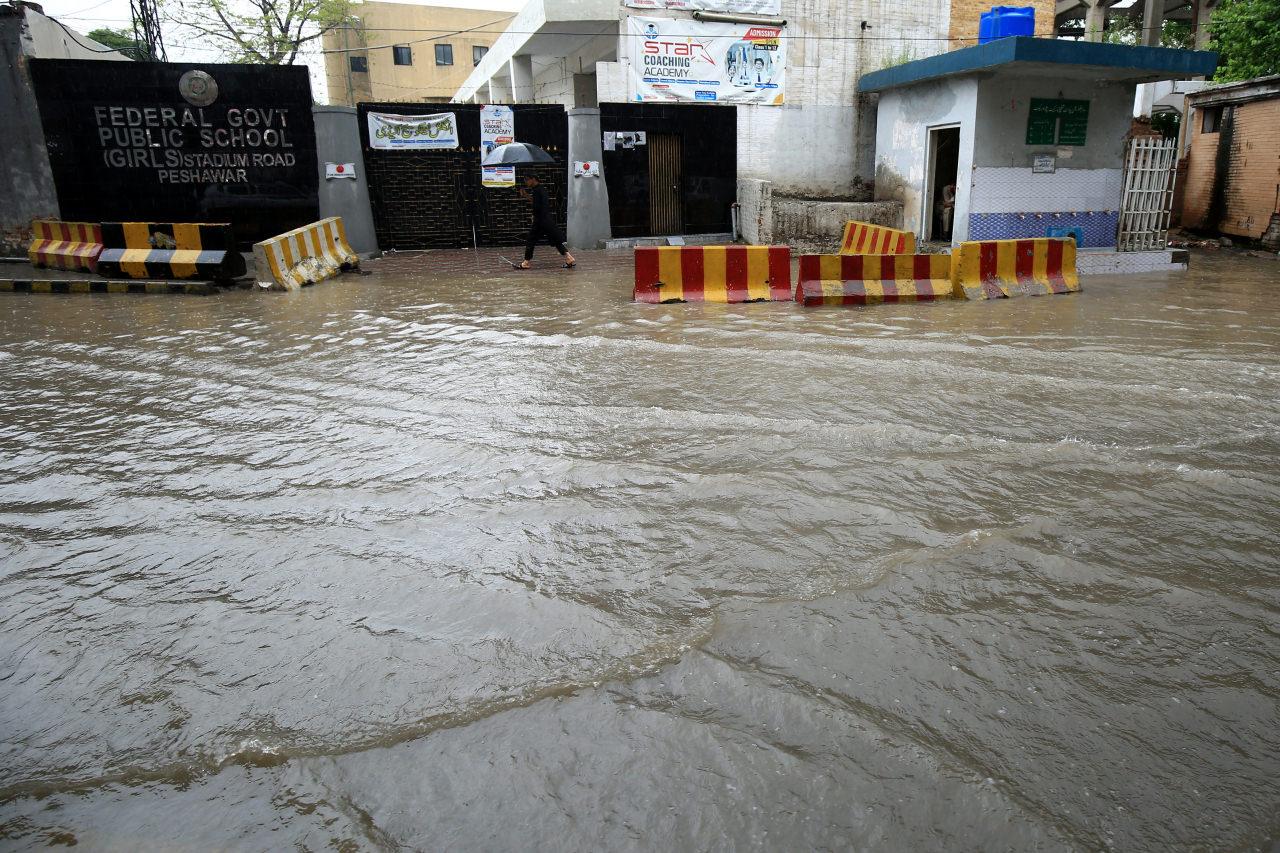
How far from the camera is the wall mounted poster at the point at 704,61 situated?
17531mm

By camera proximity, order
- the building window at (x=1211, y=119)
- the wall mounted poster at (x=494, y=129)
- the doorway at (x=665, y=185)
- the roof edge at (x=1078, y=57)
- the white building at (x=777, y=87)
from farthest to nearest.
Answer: the building window at (x=1211, y=119)
the doorway at (x=665, y=185)
the white building at (x=777, y=87)
the wall mounted poster at (x=494, y=129)
the roof edge at (x=1078, y=57)

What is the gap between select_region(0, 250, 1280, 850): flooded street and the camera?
2133 millimetres

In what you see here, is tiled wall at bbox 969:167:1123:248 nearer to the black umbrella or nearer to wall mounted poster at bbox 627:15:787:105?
wall mounted poster at bbox 627:15:787:105

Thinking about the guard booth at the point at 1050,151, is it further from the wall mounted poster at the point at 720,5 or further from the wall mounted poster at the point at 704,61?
the wall mounted poster at the point at 720,5

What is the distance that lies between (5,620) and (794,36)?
1861cm

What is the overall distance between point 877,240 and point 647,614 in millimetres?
9896

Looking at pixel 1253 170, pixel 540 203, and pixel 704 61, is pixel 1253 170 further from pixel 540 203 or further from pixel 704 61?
pixel 540 203

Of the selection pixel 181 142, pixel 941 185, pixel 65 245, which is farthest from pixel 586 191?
pixel 65 245

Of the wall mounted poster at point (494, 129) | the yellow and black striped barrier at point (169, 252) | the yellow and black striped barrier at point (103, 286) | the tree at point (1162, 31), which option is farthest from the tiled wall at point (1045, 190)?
the tree at point (1162, 31)

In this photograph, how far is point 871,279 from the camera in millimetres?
9883

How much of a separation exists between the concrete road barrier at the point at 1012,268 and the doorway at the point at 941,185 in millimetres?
4900

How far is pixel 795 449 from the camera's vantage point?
4637mm

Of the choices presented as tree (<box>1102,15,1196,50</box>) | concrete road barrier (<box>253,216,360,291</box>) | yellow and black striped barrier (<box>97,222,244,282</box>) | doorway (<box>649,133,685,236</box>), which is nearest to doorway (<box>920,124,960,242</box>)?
doorway (<box>649,133,685,236</box>)

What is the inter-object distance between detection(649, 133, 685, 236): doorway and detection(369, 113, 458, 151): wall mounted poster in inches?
162
